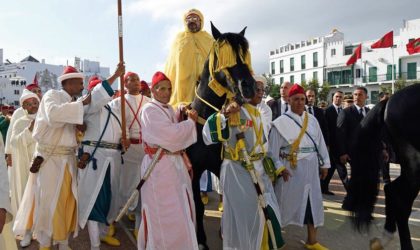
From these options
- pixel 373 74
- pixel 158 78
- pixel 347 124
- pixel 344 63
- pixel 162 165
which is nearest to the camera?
pixel 162 165

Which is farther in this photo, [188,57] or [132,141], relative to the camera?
[132,141]

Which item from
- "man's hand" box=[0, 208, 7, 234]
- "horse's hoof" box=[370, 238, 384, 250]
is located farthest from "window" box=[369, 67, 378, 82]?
"man's hand" box=[0, 208, 7, 234]

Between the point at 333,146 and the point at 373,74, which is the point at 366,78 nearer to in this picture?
the point at 373,74

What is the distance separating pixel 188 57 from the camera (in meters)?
5.00

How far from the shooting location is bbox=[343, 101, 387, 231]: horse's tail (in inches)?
160

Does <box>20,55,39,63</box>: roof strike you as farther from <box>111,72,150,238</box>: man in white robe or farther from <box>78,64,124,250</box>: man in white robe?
<box>78,64,124,250</box>: man in white robe

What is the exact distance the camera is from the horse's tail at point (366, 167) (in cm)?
407

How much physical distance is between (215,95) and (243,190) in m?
1.03

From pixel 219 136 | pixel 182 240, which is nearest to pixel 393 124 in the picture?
pixel 219 136

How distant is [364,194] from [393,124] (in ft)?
2.68

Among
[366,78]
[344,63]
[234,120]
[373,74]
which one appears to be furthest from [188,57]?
[344,63]

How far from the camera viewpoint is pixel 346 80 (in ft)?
148

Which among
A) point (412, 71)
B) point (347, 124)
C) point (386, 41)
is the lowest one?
point (347, 124)

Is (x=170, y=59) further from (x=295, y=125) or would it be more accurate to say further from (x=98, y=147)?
(x=295, y=125)
